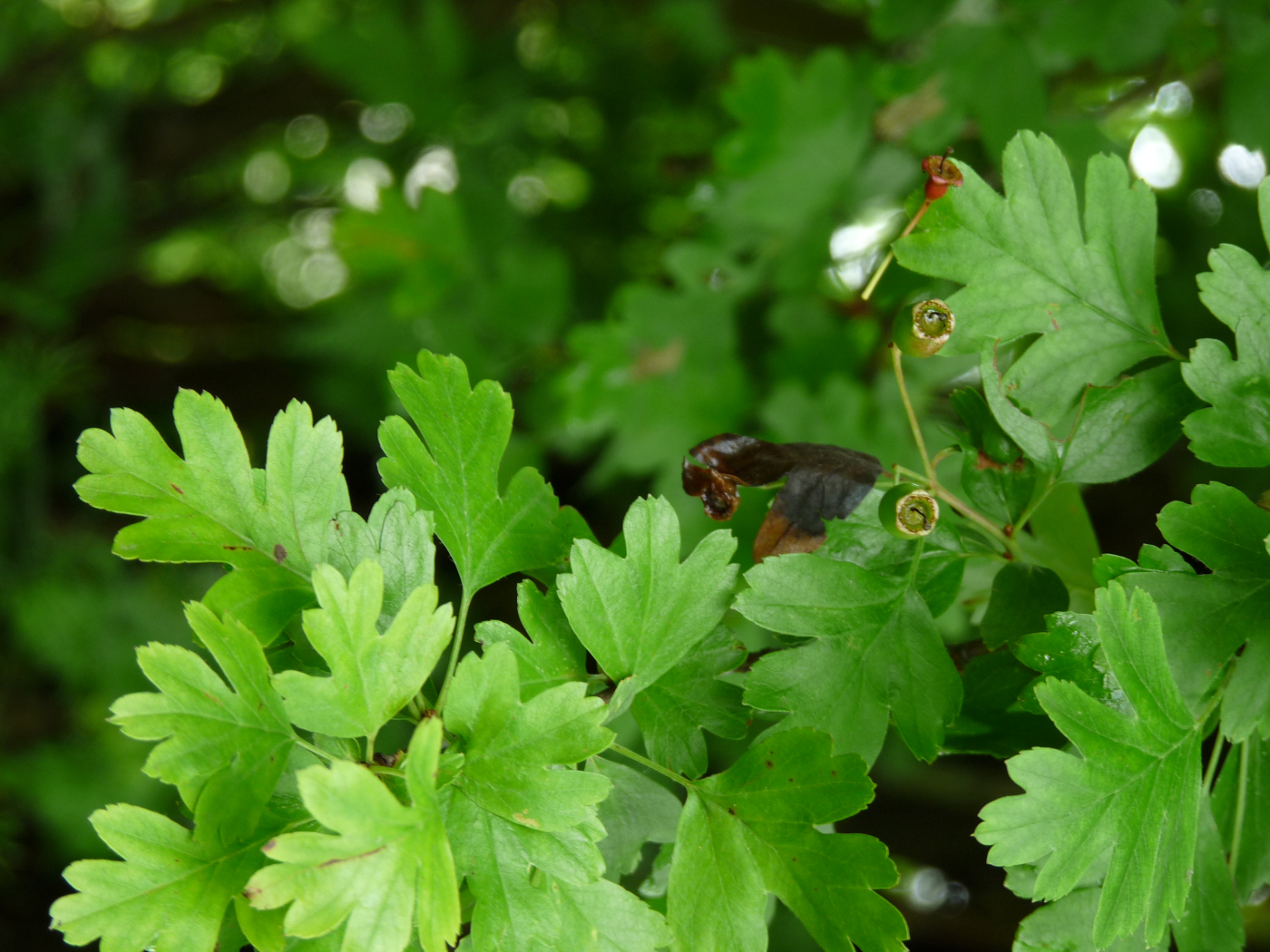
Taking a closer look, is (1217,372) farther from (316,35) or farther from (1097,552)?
(316,35)

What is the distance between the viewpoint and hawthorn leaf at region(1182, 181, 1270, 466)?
458 millimetres

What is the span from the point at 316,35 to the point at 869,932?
1863mm

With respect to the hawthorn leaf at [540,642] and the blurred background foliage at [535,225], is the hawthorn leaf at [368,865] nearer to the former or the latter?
the hawthorn leaf at [540,642]

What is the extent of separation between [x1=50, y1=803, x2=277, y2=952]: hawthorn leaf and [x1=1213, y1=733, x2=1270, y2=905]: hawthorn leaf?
0.55 m

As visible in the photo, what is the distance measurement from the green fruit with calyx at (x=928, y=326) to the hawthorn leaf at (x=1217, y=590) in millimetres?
145

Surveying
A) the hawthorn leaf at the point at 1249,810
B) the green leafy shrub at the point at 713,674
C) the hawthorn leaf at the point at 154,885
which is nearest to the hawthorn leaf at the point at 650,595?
the green leafy shrub at the point at 713,674

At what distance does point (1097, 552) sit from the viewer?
1.85 ft

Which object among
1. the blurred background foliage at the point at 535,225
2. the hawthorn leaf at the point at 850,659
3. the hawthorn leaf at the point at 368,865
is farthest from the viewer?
the blurred background foliage at the point at 535,225

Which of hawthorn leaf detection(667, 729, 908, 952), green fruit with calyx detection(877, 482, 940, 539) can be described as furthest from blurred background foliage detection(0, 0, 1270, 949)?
hawthorn leaf detection(667, 729, 908, 952)

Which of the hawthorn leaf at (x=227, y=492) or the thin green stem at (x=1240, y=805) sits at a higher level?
the hawthorn leaf at (x=227, y=492)

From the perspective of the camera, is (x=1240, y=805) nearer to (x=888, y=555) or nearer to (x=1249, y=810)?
(x=1249, y=810)

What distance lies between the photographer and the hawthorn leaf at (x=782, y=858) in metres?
0.46

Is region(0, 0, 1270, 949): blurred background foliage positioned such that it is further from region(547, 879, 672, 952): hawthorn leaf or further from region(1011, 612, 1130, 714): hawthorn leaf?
region(547, 879, 672, 952): hawthorn leaf

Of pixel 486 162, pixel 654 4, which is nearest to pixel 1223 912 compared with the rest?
pixel 486 162
